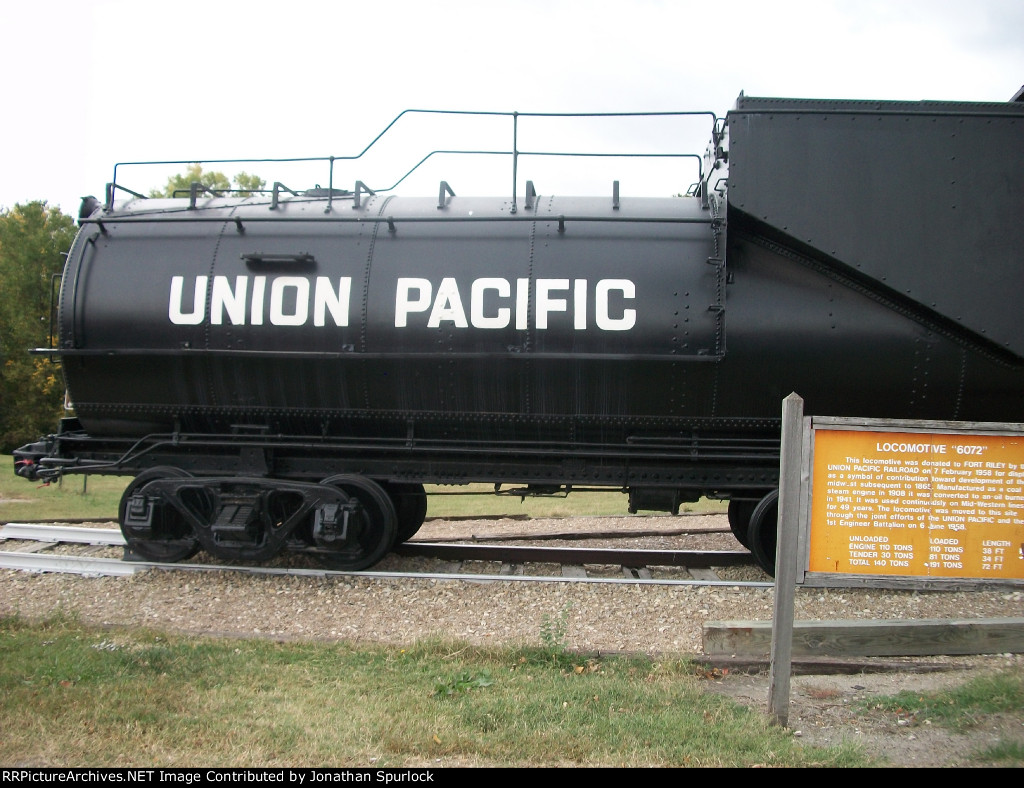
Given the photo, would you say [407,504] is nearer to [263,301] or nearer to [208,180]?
[263,301]

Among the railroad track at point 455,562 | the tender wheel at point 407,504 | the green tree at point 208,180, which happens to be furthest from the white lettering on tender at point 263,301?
the green tree at point 208,180

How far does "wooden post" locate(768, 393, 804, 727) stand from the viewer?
4266 mm

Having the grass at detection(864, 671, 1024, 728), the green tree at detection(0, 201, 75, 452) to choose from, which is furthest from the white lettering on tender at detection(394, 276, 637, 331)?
the green tree at detection(0, 201, 75, 452)

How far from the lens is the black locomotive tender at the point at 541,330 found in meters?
6.61

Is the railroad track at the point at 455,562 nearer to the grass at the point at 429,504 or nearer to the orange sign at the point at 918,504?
the orange sign at the point at 918,504

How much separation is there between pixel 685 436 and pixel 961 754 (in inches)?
140

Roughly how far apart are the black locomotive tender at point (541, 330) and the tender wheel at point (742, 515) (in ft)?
0.09

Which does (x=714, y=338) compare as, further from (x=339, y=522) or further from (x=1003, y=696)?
(x=339, y=522)

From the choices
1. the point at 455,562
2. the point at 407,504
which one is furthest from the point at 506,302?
the point at 455,562

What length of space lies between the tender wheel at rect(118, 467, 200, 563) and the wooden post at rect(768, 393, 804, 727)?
5583mm

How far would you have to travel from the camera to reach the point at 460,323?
696 centimetres

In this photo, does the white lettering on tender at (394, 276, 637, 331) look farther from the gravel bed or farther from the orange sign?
the orange sign
